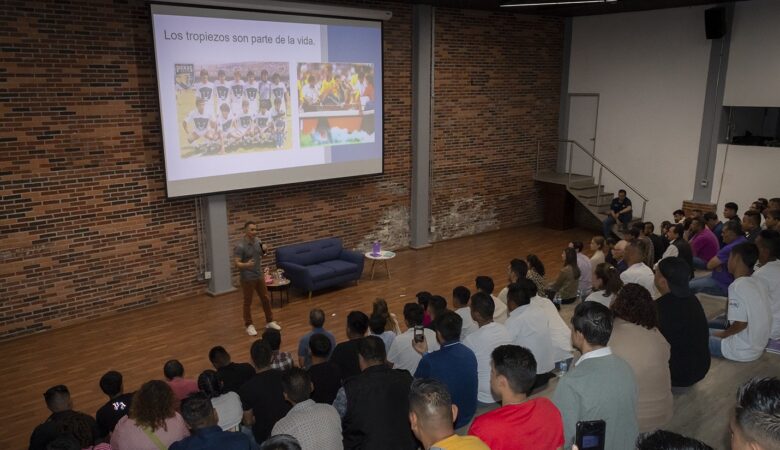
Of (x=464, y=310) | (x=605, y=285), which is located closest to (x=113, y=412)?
(x=464, y=310)

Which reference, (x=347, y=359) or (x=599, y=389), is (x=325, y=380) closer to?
(x=347, y=359)

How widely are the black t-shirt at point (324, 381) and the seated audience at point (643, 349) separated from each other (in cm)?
192

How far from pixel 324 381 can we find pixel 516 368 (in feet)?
6.18

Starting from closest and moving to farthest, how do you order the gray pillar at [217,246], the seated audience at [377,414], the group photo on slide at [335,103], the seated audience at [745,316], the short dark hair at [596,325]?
the short dark hair at [596,325] < the seated audience at [377,414] < the seated audience at [745,316] < the gray pillar at [217,246] < the group photo on slide at [335,103]

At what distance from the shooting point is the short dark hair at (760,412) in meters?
1.98

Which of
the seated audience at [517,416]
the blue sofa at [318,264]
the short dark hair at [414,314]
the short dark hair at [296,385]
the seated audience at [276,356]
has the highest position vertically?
the seated audience at [517,416]

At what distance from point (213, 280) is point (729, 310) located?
22.4ft

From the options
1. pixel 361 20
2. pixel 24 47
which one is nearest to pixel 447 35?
pixel 361 20

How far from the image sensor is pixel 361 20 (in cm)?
992

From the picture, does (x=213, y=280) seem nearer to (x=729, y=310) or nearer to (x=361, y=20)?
(x=361, y=20)

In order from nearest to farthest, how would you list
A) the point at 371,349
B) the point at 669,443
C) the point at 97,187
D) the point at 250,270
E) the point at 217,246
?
the point at 669,443, the point at 371,349, the point at 250,270, the point at 97,187, the point at 217,246

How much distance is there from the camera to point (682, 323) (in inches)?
166

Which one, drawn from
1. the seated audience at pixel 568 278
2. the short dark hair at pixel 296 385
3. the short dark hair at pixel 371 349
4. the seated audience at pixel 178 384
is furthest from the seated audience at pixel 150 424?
the seated audience at pixel 568 278

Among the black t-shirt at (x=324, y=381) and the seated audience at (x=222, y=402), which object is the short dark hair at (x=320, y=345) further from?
the seated audience at (x=222, y=402)
